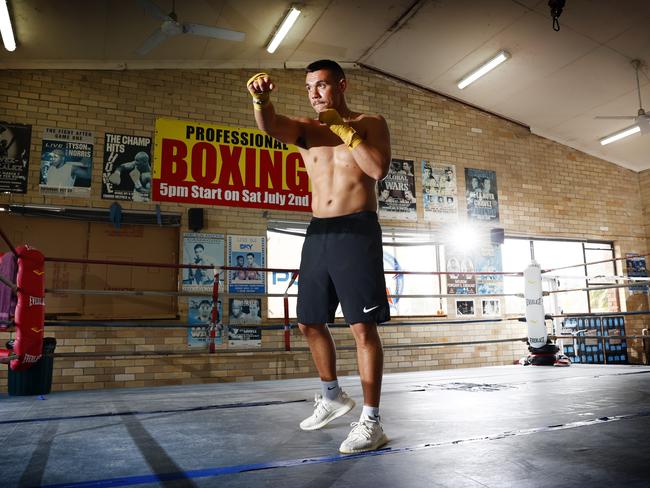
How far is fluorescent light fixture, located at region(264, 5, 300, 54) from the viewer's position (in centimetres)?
521

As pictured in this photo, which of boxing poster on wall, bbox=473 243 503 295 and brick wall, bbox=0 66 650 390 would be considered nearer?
brick wall, bbox=0 66 650 390

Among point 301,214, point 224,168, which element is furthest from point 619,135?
point 224,168

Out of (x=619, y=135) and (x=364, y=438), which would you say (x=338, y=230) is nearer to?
(x=364, y=438)

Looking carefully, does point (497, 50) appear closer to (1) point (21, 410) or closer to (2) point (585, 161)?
(2) point (585, 161)

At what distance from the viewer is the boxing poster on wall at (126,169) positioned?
5363mm

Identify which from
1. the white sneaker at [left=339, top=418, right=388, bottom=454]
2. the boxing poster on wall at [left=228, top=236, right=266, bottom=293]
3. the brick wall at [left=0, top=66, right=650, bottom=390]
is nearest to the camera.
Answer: the white sneaker at [left=339, top=418, right=388, bottom=454]

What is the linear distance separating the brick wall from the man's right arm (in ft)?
9.59

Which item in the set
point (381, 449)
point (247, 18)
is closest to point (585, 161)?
point (247, 18)

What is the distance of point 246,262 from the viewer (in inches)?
227

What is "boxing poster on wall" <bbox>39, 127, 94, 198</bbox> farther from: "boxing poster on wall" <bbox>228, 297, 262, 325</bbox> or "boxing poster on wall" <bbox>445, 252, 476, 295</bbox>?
"boxing poster on wall" <bbox>445, 252, 476, 295</bbox>

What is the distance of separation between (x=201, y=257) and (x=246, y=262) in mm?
512

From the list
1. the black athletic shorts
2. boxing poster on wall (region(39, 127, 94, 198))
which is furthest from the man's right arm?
boxing poster on wall (region(39, 127, 94, 198))

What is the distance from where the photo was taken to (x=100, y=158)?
17.6ft

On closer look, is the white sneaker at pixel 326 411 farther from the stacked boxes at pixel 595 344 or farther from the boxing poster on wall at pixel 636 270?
the boxing poster on wall at pixel 636 270
